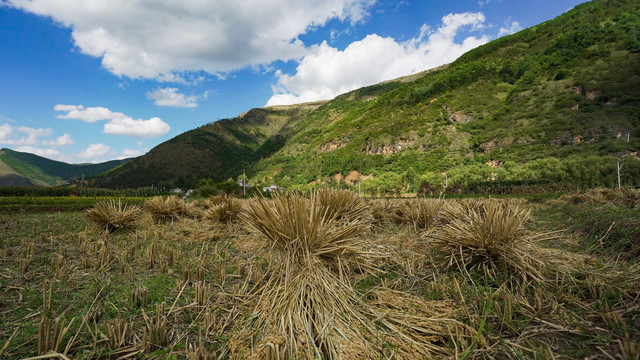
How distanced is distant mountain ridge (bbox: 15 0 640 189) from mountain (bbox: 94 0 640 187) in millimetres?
269

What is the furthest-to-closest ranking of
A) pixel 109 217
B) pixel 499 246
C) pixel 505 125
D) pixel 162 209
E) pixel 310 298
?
pixel 505 125 → pixel 162 209 → pixel 109 217 → pixel 499 246 → pixel 310 298

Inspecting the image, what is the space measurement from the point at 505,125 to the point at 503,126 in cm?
42

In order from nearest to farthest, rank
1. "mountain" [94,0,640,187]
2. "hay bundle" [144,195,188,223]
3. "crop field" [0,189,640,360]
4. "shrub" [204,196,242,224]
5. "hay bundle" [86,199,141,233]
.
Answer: "crop field" [0,189,640,360] → "hay bundle" [86,199,141,233] → "shrub" [204,196,242,224] → "hay bundle" [144,195,188,223] → "mountain" [94,0,640,187]

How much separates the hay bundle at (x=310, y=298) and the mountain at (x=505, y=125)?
43459 mm

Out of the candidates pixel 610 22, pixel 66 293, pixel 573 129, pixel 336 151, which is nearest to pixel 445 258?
pixel 66 293

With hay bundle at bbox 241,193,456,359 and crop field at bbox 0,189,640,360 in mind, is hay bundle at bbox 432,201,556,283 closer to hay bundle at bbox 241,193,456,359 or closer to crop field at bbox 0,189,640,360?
crop field at bbox 0,189,640,360

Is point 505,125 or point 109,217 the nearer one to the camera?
point 109,217

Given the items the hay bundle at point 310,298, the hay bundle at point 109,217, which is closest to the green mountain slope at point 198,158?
the hay bundle at point 109,217

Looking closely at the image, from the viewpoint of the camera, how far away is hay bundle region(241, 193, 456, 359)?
1.36 m

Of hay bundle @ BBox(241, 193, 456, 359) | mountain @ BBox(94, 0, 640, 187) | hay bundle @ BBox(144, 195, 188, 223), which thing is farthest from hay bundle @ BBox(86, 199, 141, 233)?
mountain @ BBox(94, 0, 640, 187)

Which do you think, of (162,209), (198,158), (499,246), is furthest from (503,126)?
(198,158)

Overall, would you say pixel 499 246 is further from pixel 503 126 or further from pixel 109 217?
pixel 503 126

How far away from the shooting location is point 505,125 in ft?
187

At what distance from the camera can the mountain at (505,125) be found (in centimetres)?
4189
